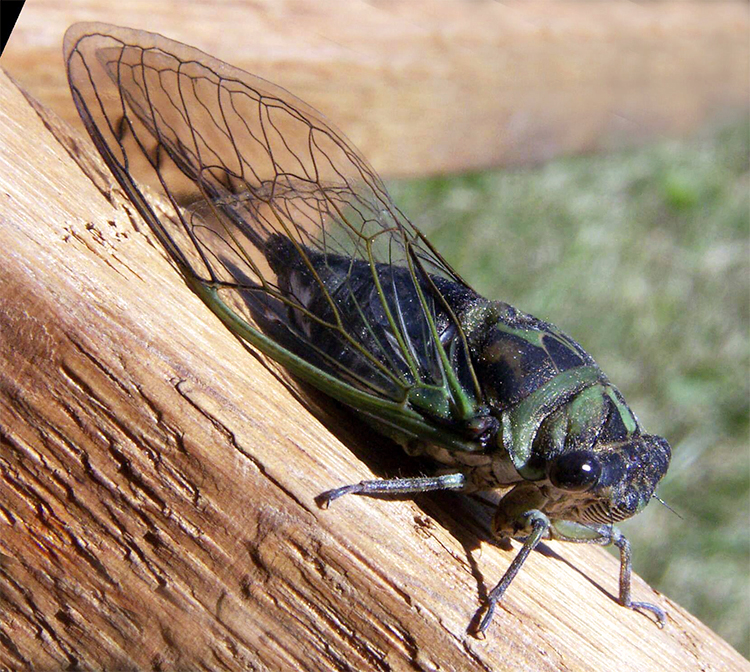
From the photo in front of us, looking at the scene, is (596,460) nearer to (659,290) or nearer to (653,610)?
(653,610)

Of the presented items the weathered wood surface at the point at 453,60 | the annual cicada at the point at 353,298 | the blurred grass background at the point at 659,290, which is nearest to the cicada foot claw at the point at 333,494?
the annual cicada at the point at 353,298

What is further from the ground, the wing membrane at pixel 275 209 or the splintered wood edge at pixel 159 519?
the wing membrane at pixel 275 209

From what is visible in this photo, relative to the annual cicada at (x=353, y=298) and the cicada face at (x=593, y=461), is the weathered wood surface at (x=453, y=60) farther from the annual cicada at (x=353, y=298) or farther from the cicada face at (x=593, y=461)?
the cicada face at (x=593, y=461)

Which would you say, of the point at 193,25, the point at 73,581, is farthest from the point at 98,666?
the point at 193,25

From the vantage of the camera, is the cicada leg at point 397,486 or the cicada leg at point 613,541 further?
the cicada leg at point 613,541

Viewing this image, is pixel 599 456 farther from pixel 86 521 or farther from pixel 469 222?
pixel 469 222

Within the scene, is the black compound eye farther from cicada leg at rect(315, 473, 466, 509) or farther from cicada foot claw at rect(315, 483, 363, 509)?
cicada foot claw at rect(315, 483, 363, 509)

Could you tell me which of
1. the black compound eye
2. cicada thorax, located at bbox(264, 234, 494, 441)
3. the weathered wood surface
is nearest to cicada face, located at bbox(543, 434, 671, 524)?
the black compound eye
